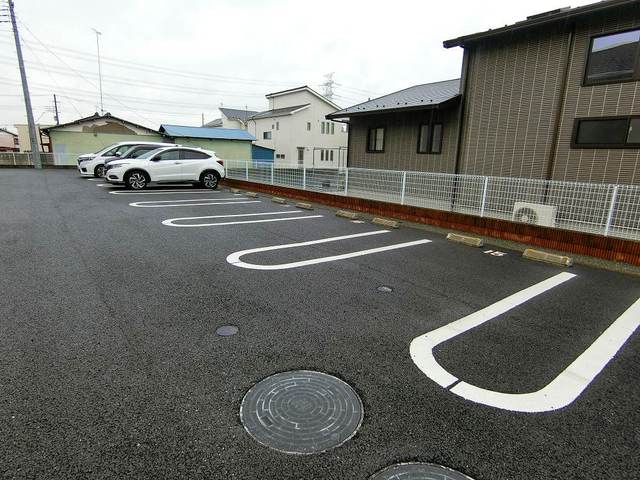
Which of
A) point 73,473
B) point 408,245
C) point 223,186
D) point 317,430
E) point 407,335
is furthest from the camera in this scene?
point 223,186

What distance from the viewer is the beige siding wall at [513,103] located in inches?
303

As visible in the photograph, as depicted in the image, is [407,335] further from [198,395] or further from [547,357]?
[198,395]

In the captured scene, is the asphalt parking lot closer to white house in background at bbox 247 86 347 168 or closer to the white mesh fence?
the white mesh fence

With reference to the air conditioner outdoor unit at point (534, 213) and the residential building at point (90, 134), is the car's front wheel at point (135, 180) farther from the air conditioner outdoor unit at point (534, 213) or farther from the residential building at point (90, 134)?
the residential building at point (90, 134)

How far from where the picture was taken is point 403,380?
2.23 metres

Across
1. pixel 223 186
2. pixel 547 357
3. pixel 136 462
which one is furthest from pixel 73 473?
pixel 223 186

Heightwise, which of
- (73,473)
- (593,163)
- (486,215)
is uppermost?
(593,163)

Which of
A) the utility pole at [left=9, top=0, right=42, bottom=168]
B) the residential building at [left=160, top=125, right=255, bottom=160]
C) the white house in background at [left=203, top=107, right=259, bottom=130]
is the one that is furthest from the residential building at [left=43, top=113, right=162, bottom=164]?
the white house in background at [left=203, top=107, right=259, bottom=130]

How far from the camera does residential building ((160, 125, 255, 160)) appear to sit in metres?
24.4

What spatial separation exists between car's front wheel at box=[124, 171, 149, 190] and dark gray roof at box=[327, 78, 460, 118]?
644 centimetres

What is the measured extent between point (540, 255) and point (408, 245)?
6.00 ft

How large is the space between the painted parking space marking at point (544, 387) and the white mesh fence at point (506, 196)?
1.97 m

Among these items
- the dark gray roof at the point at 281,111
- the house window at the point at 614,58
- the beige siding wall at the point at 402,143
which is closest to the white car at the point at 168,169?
the beige siding wall at the point at 402,143

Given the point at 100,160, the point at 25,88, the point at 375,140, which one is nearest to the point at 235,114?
the point at 25,88
